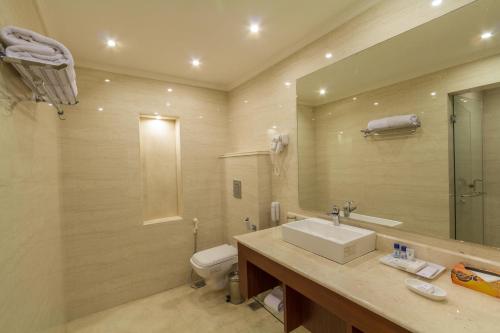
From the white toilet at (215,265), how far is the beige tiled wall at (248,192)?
1.12 feet

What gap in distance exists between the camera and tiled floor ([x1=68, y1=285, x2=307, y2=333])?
2.05 meters

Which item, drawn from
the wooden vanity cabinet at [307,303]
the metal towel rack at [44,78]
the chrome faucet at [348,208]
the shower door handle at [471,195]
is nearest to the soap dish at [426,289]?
the wooden vanity cabinet at [307,303]

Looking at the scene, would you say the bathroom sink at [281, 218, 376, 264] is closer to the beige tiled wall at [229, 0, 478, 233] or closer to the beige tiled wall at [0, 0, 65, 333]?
the beige tiled wall at [229, 0, 478, 233]

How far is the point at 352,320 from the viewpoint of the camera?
1020mm

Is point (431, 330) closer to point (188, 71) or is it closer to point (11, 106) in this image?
point (11, 106)

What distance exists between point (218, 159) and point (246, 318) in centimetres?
183

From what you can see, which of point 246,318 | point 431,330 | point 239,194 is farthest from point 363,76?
point 246,318

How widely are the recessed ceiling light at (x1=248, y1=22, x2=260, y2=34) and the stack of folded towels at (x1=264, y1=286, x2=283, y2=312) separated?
7.43 ft

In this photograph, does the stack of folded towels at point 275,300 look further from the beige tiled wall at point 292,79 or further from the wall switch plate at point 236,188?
the wall switch plate at point 236,188

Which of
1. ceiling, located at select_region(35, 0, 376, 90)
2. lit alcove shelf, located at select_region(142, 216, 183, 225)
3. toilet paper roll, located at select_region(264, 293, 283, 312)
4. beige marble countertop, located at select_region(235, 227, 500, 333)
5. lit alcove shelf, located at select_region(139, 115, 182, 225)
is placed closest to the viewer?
beige marble countertop, located at select_region(235, 227, 500, 333)

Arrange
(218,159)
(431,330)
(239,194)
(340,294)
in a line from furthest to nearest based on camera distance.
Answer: (218,159)
(239,194)
(340,294)
(431,330)

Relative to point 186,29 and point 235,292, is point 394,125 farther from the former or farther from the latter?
point 235,292

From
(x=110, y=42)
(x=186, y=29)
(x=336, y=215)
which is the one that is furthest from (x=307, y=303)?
(x=110, y=42)

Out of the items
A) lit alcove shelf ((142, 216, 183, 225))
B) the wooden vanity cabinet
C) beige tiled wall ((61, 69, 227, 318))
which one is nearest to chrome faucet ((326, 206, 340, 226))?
the wooden vanity cabinet
